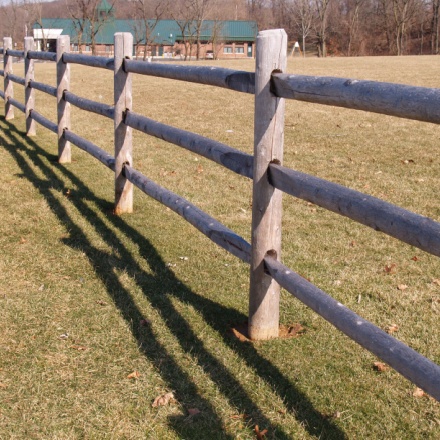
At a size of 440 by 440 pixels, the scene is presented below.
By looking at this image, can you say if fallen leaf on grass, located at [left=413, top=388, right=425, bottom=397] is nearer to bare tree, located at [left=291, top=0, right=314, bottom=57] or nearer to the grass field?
the grass field

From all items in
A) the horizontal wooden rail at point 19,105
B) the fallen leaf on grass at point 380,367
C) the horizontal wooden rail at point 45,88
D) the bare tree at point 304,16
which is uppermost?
the bare tree at point 304,16

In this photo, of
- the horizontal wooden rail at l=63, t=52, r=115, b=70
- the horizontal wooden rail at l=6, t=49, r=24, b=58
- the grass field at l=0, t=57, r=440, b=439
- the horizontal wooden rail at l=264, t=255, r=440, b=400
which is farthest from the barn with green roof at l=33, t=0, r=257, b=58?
the horizontal wooden rail at l=264, t=255, r=440, b=400

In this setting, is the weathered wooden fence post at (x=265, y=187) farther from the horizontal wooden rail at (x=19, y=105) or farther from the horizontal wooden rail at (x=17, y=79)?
the horizontal wooden rail at (x=19, y=105)

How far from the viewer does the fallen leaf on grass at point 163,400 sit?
3445 millimetres

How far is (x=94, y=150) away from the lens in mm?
7555

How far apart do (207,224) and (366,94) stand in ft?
6.26

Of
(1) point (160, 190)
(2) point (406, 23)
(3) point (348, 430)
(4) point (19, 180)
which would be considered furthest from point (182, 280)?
(2) point (406, 23)

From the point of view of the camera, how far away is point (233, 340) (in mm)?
4109

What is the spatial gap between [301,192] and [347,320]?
0.70m

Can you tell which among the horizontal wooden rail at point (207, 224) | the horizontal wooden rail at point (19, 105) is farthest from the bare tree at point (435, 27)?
the horizontal wooden rail at point (207, 224)

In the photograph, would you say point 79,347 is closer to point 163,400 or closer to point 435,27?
point 163,400

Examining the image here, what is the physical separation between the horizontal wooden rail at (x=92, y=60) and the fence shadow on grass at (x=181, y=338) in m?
1.44

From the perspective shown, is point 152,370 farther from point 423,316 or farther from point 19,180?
point 19,180

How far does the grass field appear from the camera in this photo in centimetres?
333
